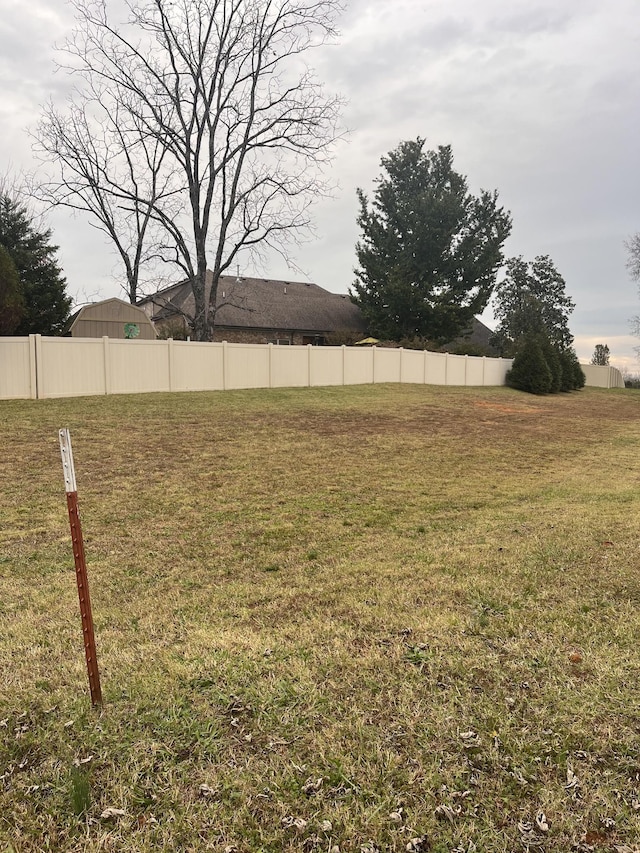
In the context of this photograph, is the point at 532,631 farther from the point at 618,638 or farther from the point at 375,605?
the point at 375,605

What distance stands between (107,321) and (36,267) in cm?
619

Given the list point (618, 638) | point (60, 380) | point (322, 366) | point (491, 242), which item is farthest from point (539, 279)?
point (618, 638)

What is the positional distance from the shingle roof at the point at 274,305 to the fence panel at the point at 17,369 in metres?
17.4

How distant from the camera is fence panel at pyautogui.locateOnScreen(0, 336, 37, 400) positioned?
13.2 m

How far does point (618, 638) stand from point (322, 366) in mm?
17313

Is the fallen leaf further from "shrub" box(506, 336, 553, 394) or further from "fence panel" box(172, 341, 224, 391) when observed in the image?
"shrub" box(506, 336, 553, 394)

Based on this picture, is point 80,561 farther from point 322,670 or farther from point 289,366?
point 289,366

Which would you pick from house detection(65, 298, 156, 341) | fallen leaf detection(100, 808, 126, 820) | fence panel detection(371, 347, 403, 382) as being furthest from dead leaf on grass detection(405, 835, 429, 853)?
house detection(65, 298, 156, 341)

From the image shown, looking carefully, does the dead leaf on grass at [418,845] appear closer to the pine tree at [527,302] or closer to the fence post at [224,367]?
the fence post at [224,367]

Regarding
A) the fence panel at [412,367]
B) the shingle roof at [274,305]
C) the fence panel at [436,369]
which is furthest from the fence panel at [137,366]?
the shingle roof at [274,305]

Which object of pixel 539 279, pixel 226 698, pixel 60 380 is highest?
pixel 539 279

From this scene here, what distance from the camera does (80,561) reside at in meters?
2.36

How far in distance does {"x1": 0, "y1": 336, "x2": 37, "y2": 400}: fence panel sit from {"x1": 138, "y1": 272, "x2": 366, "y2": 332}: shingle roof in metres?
17.4

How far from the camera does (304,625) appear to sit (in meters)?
3.23
